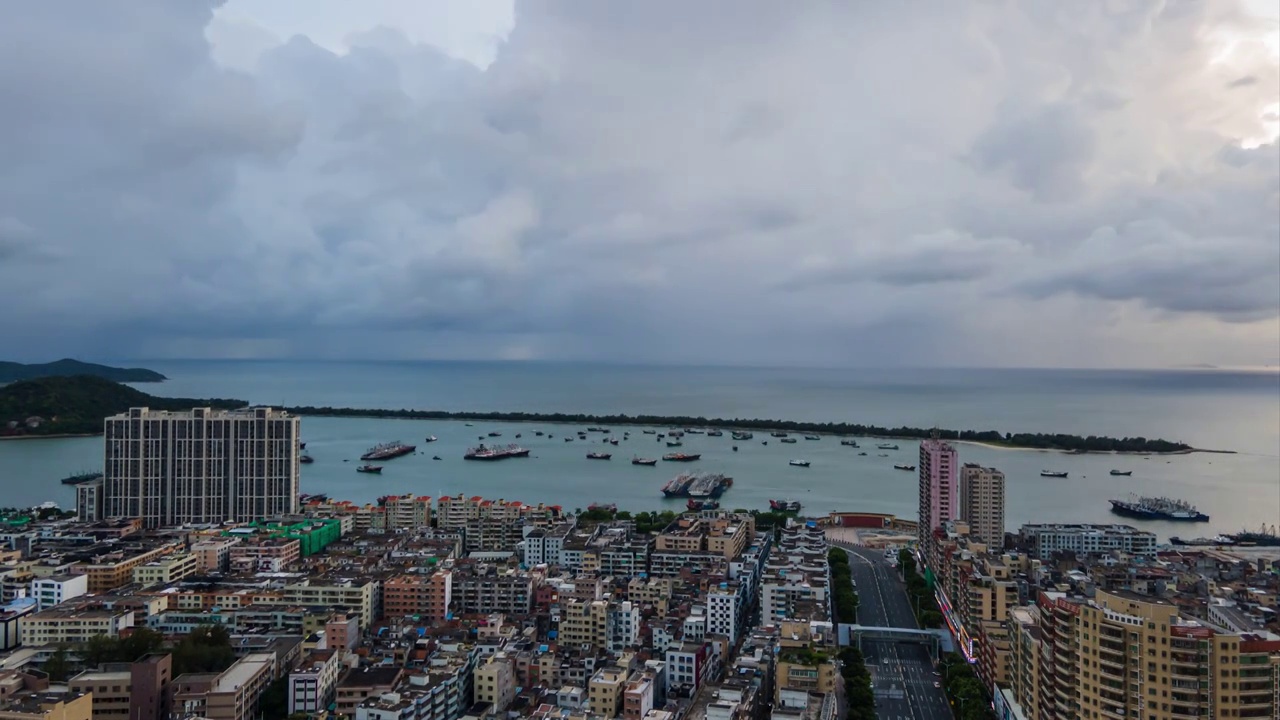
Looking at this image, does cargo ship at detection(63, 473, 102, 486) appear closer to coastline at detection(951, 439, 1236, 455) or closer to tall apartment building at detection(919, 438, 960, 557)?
tall apartment building at detection(919, 438, 960, 557)

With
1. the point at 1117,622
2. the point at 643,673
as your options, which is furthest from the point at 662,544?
the point at 1117,622

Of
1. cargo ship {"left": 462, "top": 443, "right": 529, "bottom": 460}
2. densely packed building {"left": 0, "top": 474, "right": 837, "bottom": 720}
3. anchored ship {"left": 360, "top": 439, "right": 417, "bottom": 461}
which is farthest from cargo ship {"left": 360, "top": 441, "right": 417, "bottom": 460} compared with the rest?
densely packed building {"left": 0, "top": 474, "right": 837, "bottom": 720}

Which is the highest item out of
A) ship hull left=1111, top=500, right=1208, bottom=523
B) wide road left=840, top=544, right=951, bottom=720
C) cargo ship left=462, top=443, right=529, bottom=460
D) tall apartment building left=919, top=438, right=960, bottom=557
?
tall apartment building left=919, top=438, right=960, bottom=557

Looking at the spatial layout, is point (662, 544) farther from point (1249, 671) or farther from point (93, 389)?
point (93, 389)

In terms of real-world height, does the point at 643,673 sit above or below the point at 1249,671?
below

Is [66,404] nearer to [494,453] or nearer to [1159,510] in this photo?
[494,453]
